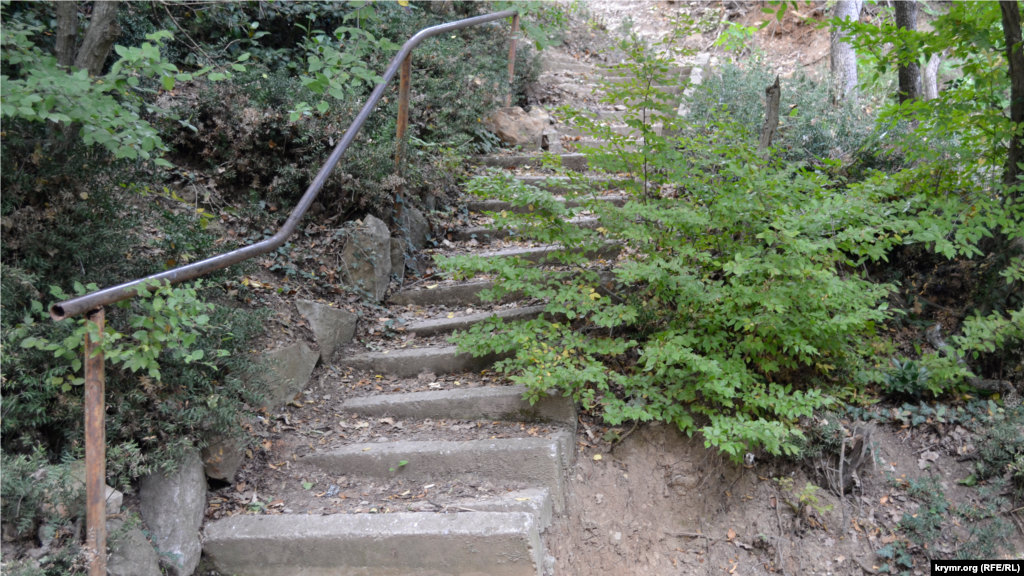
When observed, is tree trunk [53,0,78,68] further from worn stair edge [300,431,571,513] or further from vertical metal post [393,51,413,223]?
worn stair edge [300,431,571,513]

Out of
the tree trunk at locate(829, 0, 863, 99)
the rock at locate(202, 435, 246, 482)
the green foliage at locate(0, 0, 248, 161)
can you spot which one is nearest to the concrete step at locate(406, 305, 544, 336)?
the rock at locate(202, 435, 246, 482)

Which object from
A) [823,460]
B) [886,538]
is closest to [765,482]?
[823,460]

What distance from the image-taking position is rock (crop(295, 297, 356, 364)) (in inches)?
147

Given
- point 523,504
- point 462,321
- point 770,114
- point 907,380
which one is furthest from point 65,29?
point 907,380

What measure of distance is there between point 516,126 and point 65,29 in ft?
13.9

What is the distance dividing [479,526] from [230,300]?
1947mm

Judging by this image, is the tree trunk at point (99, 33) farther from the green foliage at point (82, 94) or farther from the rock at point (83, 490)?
the rock at point (83, 490)

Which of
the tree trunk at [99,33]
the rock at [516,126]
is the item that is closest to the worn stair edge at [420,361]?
the tree trunk at [99,33]

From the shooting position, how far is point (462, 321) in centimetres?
397

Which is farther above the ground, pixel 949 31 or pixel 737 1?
pixel 737 1

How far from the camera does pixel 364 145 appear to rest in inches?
174

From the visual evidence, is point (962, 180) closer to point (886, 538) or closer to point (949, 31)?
point (949, 31)

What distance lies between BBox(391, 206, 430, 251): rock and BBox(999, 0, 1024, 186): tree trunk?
3.88 meters

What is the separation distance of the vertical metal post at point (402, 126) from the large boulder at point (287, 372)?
1429 millimetres
